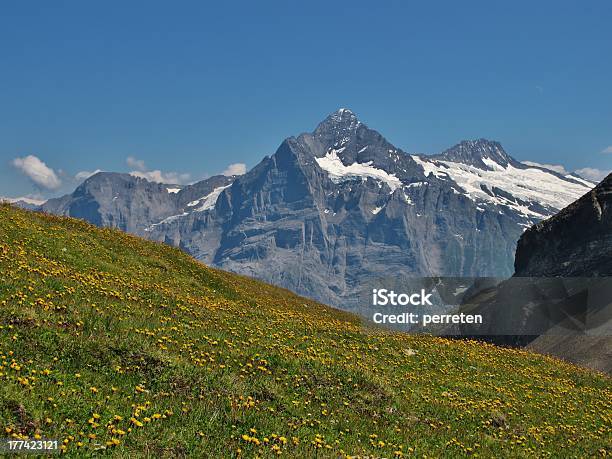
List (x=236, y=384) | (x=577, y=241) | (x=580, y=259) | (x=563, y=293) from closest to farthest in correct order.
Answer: (x=236, y=384) → (x=563, y=293) → (x=580, y=259) → (x=577, y=241)

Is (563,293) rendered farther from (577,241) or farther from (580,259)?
(577,241)

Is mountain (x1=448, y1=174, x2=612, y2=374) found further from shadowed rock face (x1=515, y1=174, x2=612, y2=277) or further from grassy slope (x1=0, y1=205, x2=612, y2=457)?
grassy slope (x1=0, y1=205, x2=612, y2=457)

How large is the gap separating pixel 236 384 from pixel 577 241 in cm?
4427

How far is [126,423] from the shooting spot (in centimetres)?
1070

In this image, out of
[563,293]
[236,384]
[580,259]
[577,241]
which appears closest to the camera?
[236,384]

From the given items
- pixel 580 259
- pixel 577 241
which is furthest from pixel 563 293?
pixel 577 241

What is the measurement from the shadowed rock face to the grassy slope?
21.3 meters

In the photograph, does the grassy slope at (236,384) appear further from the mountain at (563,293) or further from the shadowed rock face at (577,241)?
the shadowed rock face at (577,241)

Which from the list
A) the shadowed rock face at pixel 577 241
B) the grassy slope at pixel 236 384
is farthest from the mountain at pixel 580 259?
the grassy slope at pixel 236 384

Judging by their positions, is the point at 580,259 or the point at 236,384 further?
the point at 580,259

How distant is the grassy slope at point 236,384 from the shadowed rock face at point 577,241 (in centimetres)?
2129

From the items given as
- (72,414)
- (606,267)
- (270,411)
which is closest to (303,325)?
(270,411)

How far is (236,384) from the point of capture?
14.4m

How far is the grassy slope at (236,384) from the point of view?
10836 millimetres
